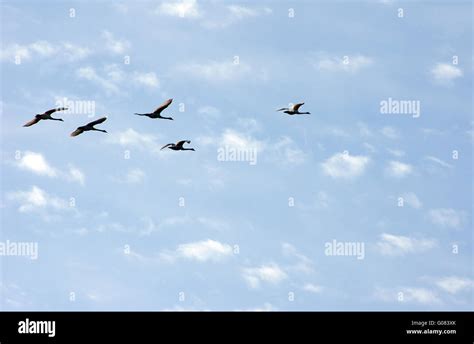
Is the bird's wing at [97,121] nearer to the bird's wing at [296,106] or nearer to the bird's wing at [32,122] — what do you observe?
the bird's wing at [32,122]

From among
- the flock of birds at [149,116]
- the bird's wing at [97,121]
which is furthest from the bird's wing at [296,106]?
the bird's wing at [97,121]

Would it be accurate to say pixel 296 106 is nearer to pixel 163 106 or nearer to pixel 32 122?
pixel 163 106

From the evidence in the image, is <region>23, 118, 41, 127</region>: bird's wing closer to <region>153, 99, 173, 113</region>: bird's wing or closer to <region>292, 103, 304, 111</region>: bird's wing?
<region>153, 99, 173, 113</region>: bird's wing

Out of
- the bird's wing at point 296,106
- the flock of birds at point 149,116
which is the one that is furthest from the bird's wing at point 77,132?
the bird's wing at point 296,106

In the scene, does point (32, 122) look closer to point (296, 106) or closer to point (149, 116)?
point (149, 116)

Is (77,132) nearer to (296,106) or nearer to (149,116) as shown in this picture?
(149,116)

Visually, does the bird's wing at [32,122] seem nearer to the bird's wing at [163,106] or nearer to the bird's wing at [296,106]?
the bird's wing at [163,106]

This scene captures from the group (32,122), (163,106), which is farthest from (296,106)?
(32,122)

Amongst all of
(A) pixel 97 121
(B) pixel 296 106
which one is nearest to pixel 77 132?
(A) pixel 97 121
